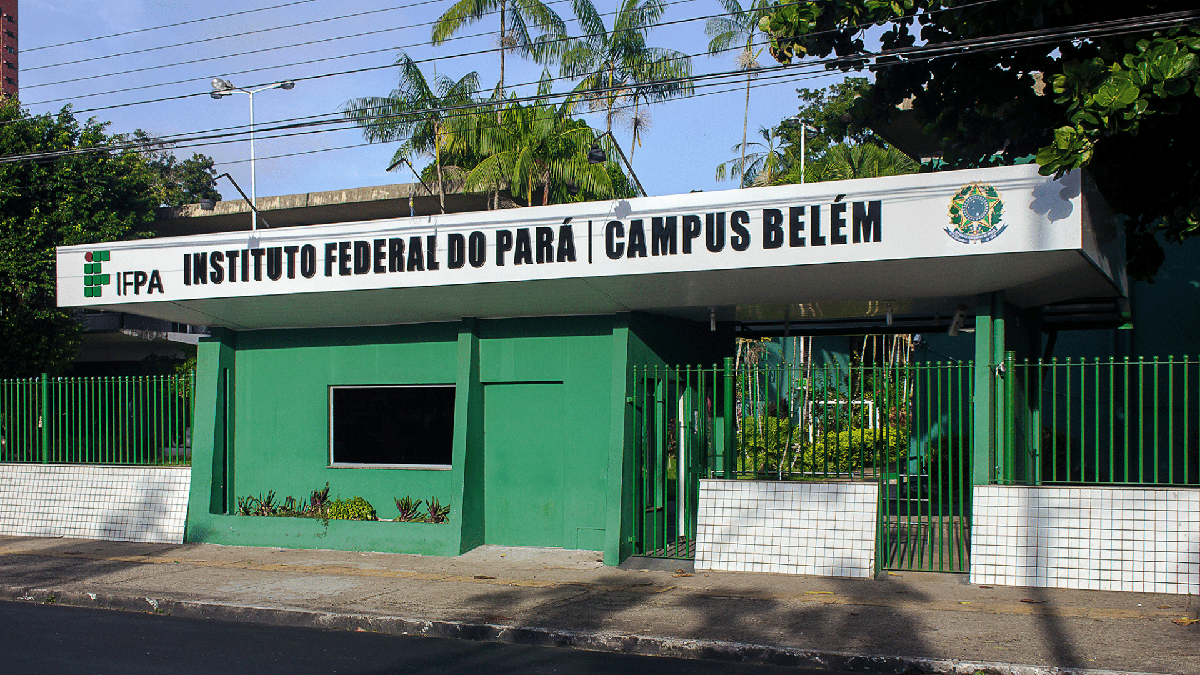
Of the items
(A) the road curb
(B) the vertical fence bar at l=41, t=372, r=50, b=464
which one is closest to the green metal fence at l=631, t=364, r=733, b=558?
(A) the road curb

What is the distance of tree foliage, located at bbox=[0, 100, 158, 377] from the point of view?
65.4 feet

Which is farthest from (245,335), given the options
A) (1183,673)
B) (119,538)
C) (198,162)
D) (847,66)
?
(198,162)

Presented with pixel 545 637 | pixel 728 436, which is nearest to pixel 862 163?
pixel 728 436

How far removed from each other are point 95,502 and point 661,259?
8.55m

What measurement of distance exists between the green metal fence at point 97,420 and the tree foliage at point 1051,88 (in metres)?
8.95

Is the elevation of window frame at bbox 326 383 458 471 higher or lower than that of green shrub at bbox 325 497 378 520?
higher

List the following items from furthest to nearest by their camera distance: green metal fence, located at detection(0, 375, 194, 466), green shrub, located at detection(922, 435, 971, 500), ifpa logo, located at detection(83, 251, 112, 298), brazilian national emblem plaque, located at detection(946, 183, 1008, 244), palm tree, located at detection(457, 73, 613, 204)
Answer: palm tree, located at detection(457, 73, 613, 204) → green metal fence, located at detection(0, 375, 194, 466) → ifpa logo, located at detection(83, 251, 112, 298) → green shrub, located at detection(922, 435, 971, 500) → brazilian national emblem plaque, located at detection(946, 183, 1008, 244)

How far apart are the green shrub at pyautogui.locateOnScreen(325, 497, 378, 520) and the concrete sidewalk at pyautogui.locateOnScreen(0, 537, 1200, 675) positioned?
0.66 metres

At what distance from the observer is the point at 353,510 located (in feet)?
42.5

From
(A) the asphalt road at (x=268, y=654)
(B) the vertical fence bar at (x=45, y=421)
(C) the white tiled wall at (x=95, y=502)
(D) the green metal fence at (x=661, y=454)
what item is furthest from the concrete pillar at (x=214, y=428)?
(D) the green metal fence at (x=661, y=454)

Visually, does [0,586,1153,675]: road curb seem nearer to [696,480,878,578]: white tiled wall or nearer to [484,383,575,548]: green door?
[696,480,878,578]: white tiled wall

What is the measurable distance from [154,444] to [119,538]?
49.7 inches

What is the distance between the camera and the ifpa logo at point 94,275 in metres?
12.7

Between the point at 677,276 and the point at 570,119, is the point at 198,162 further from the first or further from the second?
the point at 677,276
